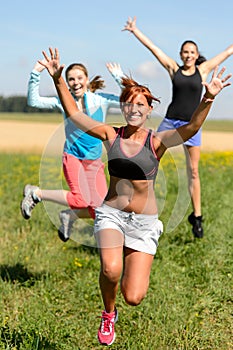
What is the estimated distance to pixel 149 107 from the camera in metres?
4.55

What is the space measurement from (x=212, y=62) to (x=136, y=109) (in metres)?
3.72

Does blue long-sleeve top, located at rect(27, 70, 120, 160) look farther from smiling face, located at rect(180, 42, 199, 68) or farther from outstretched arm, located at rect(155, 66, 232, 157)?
outstretched arm, located at rect(155, 66, 232, 157)

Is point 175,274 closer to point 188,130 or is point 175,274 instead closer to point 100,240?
point 100,240

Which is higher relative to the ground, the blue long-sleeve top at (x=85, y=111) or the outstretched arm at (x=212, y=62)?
the outstretched arm at (x=212, y=62)

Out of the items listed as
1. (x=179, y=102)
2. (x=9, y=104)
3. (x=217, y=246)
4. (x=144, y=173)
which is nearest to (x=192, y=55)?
(x=179, y=102)

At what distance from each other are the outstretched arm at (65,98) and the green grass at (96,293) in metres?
1.00

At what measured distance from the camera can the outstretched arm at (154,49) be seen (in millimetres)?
7738

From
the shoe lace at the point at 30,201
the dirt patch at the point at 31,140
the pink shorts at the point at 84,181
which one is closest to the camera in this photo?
the pink shorts at the point at 84,181

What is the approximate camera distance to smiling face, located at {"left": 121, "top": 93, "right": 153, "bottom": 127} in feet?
14.7

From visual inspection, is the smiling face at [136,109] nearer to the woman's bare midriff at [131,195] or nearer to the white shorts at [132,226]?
the woman's bare midriff at [131,195]

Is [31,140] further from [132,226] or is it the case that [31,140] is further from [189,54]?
[132,226]

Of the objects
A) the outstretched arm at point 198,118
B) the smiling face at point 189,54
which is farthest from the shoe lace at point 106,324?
the smiling face at point 189,54

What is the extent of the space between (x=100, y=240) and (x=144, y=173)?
618mm

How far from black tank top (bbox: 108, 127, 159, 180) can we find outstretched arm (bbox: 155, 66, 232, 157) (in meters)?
0.09
